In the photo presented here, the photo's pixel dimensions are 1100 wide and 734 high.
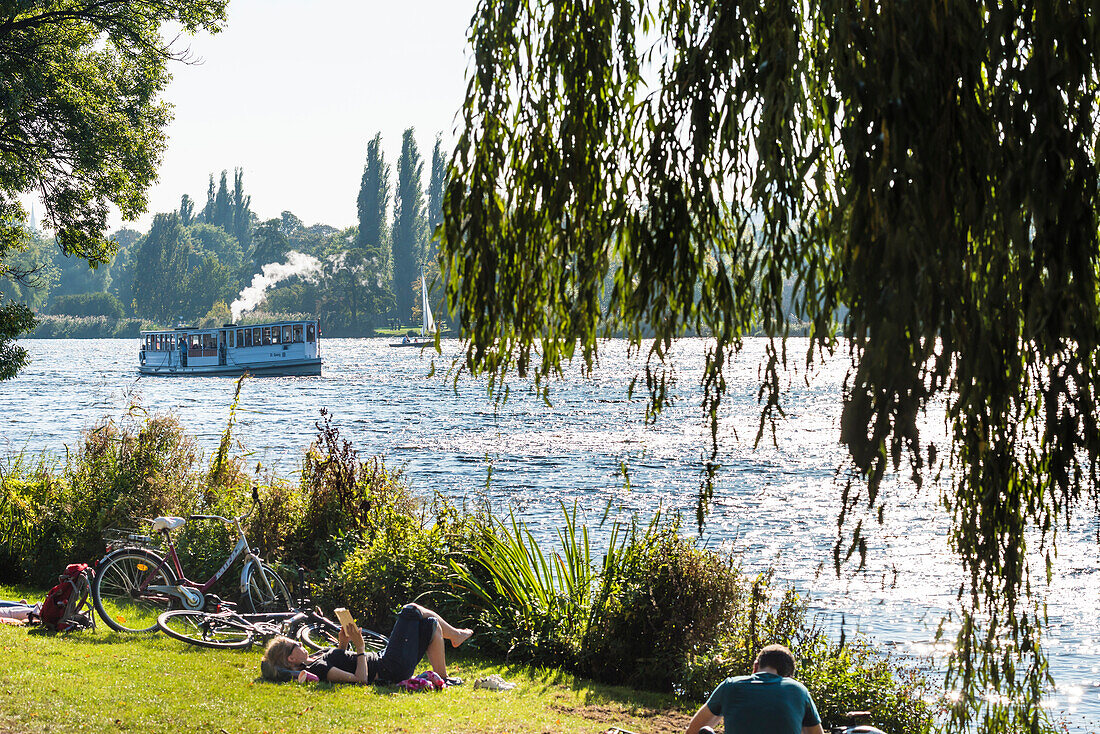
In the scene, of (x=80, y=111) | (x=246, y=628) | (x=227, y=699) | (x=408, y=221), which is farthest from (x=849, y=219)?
(x=408, y=221)

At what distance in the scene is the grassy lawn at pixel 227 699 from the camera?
758 cm

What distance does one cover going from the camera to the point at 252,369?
74750 mm

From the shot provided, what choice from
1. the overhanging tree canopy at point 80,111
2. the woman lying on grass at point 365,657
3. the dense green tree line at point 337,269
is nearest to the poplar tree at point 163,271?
the dense green tree line at point 337,269

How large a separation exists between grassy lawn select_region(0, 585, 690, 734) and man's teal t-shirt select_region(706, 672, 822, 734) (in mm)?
2610

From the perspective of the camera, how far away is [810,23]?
158 inches

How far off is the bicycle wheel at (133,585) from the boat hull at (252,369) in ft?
212

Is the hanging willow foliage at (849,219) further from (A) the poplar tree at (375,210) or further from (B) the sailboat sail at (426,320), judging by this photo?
(A) the poplar tree at (375,210)

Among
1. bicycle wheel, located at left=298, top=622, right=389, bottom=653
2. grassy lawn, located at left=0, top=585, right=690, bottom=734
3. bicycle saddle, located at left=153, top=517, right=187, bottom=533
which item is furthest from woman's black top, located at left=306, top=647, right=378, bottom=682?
bicycle saddle, located at left=153, top=517, right=187, bottom=533

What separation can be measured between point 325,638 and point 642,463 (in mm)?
24979

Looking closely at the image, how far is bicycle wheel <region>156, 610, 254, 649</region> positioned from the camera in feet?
32.2

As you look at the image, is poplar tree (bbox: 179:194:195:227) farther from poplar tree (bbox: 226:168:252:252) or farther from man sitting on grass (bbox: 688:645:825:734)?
man sitting on grass (bbox: 688:645:825:734)

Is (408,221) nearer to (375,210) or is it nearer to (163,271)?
(375,210)

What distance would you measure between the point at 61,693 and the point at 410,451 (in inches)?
1154

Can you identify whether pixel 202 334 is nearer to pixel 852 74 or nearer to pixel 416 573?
pixel 416 573
